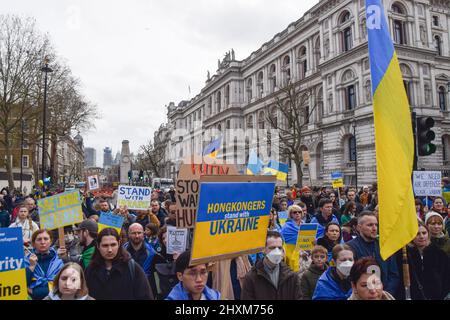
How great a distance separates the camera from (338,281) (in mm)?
3693

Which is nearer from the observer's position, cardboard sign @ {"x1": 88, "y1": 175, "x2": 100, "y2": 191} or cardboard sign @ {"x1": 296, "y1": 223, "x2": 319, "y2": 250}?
cardboard sign @ {"x1": 296, "y1": 223, "x2": 319, "y2": 250}

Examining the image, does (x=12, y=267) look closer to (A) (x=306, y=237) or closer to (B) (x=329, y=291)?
(B) (x=329, y=291)

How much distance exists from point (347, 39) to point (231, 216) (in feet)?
123

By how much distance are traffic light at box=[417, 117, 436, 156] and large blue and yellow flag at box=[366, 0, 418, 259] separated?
3732mm

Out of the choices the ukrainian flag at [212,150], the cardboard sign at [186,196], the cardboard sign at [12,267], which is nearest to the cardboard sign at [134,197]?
the ukrainian flag at [212,150]

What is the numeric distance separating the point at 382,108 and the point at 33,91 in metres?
34.1

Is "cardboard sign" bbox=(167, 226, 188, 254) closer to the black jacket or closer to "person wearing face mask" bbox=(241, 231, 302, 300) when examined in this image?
the black jacket

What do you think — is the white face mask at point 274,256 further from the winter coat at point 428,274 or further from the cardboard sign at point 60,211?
the cardboard sign at point 60,211

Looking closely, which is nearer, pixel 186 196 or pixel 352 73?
pixel 186 196

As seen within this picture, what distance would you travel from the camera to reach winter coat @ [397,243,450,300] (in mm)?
4238

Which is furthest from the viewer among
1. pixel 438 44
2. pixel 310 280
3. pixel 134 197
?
pixel 438 44

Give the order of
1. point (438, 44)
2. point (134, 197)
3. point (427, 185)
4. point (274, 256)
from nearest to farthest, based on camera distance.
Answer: point (274, 256), point (134, 197), point (427, 185), point (438, 44)

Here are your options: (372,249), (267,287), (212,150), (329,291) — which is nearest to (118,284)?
(267,287)

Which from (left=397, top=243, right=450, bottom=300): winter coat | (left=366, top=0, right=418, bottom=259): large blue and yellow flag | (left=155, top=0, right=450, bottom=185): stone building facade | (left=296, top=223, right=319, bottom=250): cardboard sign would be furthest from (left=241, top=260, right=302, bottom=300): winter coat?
(left=155, top=0, right=450, bottom=185): stone building facade
